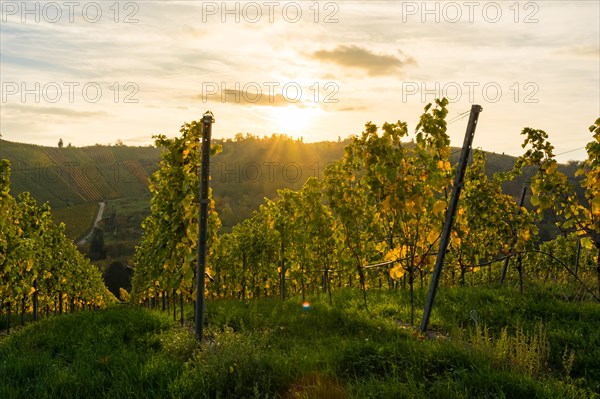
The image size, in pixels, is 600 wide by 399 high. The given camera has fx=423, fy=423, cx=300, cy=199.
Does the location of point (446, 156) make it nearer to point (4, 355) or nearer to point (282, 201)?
point (282, 201)

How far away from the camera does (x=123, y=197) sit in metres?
134

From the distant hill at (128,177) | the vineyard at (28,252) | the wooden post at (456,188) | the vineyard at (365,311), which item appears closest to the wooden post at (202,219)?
the vineyard at (365,311)

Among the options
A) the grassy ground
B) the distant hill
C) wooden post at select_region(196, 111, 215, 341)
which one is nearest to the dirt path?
the distant hill

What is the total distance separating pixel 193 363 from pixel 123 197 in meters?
140

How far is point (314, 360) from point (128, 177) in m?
163

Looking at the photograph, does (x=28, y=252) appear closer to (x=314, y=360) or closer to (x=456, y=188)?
(x=314, y=360)

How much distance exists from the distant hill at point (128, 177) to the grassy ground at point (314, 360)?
74.5 m

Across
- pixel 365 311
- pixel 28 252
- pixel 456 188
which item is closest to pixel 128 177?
pixel 28 252

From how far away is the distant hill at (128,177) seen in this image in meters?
103

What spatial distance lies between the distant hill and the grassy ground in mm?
74451

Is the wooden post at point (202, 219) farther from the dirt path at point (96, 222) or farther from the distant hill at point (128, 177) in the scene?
the dirt path at point (96, 222)

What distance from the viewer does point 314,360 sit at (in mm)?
5469

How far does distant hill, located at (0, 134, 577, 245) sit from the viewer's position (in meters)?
103

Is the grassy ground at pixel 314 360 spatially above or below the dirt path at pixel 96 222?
above
